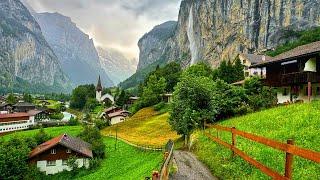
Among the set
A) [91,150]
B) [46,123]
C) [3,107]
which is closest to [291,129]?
[91,150]

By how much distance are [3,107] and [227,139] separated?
144023 mm

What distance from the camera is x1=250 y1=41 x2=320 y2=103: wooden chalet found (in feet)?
130

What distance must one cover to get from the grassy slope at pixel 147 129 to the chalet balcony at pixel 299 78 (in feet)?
79.9

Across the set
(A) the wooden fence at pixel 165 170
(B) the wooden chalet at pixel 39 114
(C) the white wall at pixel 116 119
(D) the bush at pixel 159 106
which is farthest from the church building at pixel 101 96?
(A) the wooden fence at pixel 165 170

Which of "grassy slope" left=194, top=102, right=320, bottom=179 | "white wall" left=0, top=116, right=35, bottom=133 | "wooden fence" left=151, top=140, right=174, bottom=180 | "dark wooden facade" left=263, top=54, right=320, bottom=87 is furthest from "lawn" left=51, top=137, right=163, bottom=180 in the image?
"white wall" left=0, top=116, right=35, bottom=133

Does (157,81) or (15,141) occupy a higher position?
(157,81)

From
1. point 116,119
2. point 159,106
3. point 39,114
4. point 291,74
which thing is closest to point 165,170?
point 291,74

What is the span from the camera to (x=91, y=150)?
61.9m

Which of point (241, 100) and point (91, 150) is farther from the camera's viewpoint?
point (91, 150)

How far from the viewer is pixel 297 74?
135 ft

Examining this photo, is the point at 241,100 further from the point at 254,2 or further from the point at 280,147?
the point at 254,2

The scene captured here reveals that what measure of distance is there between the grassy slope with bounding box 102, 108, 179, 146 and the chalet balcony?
2435 cm

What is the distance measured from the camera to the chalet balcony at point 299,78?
1556 inches

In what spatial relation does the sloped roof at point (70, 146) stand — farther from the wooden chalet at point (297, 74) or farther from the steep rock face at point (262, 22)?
the steep rock face at point (262, 22)
